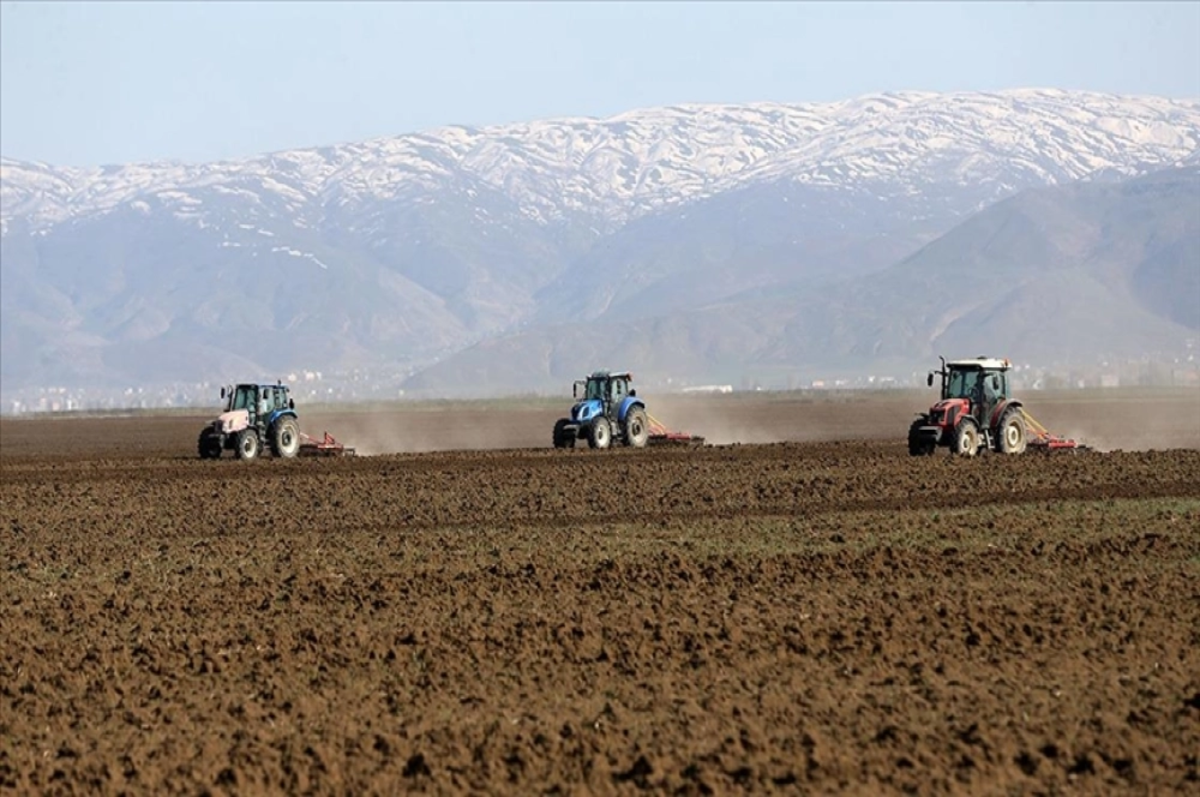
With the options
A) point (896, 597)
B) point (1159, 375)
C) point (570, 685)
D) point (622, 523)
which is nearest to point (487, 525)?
point (622, 523)

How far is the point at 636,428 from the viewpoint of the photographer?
55.2 meters

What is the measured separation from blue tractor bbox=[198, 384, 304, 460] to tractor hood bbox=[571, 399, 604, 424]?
6.69 metres

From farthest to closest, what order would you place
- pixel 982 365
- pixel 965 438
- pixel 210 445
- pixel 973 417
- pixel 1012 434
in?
pixel 210 445
pixel 1012 434
pixel 973 417
pixel 982 365
pixel 965 438

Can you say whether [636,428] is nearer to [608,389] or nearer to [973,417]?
[608,389]

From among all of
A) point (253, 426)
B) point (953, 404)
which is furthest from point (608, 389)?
point (953, 404)

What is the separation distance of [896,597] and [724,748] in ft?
24.5

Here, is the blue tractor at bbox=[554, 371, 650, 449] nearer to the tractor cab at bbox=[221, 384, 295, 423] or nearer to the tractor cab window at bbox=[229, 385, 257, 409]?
the tractor cab at bbox=[221, 384, 295, 423]

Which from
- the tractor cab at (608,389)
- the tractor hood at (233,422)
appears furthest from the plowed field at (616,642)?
the tractor cab at (608,389)

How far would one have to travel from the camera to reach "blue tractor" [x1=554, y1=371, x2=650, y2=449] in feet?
178

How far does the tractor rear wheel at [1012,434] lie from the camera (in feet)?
152

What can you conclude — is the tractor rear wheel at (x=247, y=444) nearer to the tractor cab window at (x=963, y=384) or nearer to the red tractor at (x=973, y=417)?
the red tractor at (x=973, y=417)

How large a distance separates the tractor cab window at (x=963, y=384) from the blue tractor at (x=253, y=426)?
51.6 ft

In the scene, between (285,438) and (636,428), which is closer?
(285,438)

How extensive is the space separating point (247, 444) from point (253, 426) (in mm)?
703
